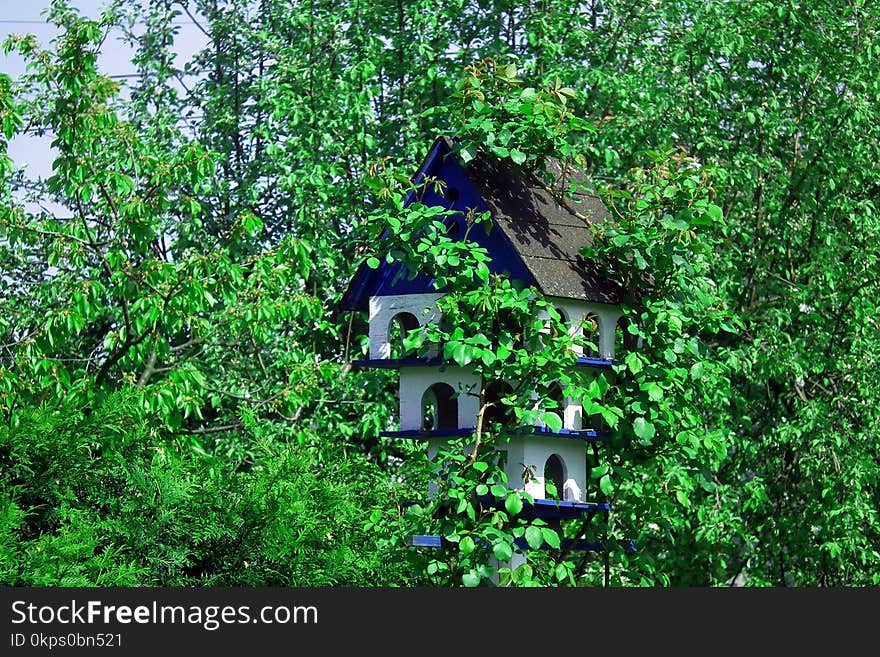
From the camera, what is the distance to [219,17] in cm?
1055

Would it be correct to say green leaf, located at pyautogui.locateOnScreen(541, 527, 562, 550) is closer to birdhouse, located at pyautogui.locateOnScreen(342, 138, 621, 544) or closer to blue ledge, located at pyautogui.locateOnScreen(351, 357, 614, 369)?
birdhouse, located at pyautogui.locateOnScreen(342, 138, 621, 544)

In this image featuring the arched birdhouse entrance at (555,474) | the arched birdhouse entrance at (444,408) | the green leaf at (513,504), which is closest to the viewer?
the green leaf at (513,504)

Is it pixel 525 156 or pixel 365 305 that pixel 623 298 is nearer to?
pixel 525 156

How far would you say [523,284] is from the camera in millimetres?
5984

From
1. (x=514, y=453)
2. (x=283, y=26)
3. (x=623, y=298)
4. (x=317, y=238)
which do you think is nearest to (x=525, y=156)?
(x=623, y=298)

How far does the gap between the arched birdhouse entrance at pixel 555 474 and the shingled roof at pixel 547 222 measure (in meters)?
0.84

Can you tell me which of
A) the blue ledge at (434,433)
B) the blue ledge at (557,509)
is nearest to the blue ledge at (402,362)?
the blue ledge at (434,433)

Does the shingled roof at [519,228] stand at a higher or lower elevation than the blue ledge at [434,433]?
higher

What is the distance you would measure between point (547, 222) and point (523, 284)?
1.44 feet

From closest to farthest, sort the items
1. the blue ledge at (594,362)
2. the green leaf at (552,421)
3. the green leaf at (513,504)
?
the green leaf at (513,504)
the green leaf at (552,421)
the blue ledge at (594,362)

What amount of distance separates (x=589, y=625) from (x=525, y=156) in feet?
7.56

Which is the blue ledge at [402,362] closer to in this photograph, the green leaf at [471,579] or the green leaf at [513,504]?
the green leaf at [513,504]

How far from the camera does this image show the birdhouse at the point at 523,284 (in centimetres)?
597

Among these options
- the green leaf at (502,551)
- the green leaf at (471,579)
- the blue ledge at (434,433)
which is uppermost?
the blue ledge at (434,433)
